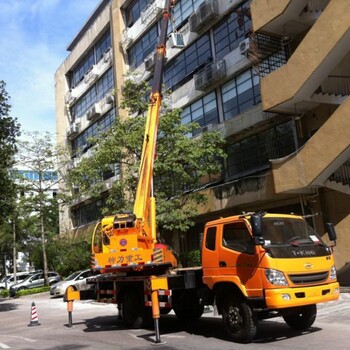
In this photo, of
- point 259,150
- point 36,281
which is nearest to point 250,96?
point 259,150

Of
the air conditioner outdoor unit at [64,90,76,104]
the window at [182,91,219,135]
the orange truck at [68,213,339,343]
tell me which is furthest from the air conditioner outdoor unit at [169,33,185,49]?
the air conditioner outdoor unit at [64,90,76,104]

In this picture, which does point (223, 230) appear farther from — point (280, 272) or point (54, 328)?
point (54, 328)

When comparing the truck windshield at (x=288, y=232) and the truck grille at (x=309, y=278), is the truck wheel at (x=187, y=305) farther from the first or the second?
the truck grille at (x=309, y=278)

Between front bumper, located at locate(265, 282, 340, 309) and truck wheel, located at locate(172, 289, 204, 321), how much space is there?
285 centimetres

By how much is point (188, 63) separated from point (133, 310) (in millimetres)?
18801

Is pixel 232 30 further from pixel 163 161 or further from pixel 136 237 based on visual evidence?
pixel 136 237

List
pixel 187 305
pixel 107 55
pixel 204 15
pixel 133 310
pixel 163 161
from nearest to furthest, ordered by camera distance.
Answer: pixel 187 305, pixel 133 310, pixel 163 161, pixel 204 15, pixel 107 55

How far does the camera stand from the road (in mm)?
9211

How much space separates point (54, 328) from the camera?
13641 mm

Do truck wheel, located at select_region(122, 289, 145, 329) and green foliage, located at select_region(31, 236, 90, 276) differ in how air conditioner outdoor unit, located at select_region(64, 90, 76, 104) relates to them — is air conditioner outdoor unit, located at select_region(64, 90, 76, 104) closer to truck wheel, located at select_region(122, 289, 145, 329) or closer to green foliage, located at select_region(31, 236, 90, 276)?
green foliage, located at select_region(31, 236, 90, 276)

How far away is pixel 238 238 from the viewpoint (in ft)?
32.2

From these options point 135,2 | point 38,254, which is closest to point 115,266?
point 135,2

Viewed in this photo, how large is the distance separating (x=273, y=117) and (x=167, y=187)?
18.7 feet

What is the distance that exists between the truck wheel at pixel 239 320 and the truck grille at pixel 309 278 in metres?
1.05
